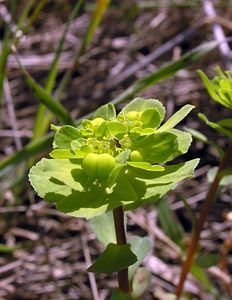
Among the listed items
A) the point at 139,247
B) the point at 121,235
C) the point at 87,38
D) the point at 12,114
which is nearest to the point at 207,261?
the point at 139,247

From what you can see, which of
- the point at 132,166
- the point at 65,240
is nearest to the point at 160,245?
the point at 65,240

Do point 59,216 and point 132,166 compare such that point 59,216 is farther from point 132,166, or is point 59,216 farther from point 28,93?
point 132,166

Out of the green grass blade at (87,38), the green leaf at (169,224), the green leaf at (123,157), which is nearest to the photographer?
the green leaf at (123,157)

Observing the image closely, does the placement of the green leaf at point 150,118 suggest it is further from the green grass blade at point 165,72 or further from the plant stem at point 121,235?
the green grass blade at point 165,72

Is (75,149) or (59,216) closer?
(75,149)

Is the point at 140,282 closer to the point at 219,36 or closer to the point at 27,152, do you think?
the point at 27,152

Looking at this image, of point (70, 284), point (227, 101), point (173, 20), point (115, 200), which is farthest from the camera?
point (173, 20)

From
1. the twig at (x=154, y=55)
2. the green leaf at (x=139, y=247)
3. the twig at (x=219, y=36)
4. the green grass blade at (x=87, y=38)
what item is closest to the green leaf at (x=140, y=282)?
the green leaf at (x=139, y=247)
